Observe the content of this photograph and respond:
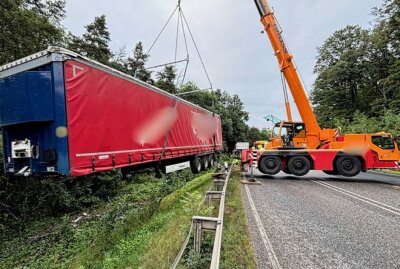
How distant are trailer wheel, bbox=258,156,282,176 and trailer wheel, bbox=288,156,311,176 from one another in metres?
0.57

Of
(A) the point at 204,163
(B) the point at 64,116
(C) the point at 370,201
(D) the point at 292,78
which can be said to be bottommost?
(C) the point at 370,201

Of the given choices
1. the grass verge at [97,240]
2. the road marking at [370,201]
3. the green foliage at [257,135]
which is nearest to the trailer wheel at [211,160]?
the grass verge at [97,240]

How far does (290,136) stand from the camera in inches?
545

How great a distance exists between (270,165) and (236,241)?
921cm

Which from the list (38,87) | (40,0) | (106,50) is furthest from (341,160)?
(106,50)

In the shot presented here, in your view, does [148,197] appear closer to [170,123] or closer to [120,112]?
[170,123]

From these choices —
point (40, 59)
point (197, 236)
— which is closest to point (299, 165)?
point (197, 236)

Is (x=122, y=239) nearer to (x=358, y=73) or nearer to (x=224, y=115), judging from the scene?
(x=224, y=115)

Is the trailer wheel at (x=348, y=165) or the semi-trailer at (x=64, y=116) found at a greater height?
the semi-trailer at (x=64, y=116)

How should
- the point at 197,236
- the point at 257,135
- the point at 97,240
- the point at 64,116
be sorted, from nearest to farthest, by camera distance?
the point at 197,236
the point at 64,116
the point at 97,240
the point at 257,135

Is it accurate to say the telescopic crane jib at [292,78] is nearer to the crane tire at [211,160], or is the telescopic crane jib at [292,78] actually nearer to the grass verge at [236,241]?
the crane tire at [211,160]

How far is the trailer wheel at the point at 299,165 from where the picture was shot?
42.0 feet

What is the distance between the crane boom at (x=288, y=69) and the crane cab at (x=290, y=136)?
0.34 m

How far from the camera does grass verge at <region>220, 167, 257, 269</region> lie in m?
3.93
